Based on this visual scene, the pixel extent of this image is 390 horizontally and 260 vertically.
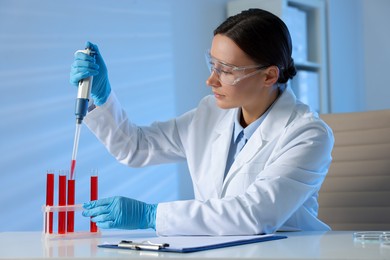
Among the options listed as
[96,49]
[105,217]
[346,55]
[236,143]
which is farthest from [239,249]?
[346,55]

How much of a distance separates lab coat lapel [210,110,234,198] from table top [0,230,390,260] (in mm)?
406

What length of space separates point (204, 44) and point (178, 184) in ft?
2.73

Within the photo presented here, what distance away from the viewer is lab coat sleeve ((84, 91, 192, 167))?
183cm

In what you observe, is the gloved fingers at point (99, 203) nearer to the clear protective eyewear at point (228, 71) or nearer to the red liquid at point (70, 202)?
the red liquid at point (70, 202)

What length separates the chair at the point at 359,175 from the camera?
191 cm

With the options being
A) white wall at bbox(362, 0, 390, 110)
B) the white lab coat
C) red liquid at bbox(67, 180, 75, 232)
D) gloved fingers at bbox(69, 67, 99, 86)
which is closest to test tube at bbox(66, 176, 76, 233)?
red liquid at bbox(67, 180, 75, 232)

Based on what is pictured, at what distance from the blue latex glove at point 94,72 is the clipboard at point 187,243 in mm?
528

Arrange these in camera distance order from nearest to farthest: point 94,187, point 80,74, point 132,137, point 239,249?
1. point 239,249
2. point 94,187
3. point 80,74
4. point 132,137

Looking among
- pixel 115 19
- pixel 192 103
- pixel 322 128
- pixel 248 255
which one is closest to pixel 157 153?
pixel 322 128

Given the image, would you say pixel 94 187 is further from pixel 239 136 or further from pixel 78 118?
pixel 239 136

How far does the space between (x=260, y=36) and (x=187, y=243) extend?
2.41 ft

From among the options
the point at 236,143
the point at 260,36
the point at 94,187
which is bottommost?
the point at 94,187

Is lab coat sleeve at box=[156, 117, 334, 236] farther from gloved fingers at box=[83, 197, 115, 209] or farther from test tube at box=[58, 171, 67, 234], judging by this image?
test tube at box=[58, 171, 67, 234]

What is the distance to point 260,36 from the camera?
5.49 ft
